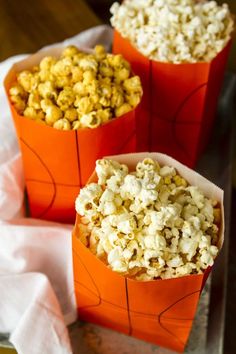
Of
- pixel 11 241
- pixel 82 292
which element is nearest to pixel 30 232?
pixel 11 241

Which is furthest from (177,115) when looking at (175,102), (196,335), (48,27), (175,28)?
(48,27)

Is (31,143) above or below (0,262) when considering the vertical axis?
above

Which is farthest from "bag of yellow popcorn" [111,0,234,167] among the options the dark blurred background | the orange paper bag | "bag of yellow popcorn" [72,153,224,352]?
the dark blurred background

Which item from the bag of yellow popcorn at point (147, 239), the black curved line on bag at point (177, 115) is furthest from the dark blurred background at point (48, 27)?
the bag of yellow popcorn at point (147, 239)

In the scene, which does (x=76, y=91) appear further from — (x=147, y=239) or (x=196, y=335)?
(x=196, y=335)

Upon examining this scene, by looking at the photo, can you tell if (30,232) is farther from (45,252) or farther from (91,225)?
(91,225)

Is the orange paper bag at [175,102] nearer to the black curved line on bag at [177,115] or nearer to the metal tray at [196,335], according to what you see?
the black curved line on bag at [177,115]

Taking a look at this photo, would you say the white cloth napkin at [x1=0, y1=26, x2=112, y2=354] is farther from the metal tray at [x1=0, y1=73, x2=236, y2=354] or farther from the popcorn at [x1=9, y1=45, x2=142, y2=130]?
the popcorn at [x1=9, y1=45, x2=142, y2=130]
